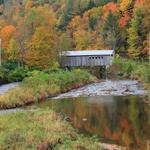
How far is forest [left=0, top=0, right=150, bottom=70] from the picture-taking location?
50484 millimetres

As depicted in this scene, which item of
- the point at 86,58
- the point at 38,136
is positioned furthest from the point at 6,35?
the point at 38,136

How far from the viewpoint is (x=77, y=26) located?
83375mm

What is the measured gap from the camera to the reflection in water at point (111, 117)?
18.3 metres

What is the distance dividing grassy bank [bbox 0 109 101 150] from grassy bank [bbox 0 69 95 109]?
868 centimetres

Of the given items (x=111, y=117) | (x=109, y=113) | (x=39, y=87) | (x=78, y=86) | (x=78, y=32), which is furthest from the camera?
(x=78, y=32)

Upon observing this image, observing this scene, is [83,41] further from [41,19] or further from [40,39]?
[40,39]

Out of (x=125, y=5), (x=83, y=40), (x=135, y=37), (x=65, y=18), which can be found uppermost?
(x=125, y=5)

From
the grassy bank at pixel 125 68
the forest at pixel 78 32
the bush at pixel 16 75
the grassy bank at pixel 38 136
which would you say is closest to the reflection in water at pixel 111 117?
the grassy bank at pixel 38 136

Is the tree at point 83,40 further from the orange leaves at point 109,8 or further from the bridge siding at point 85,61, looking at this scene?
the bridge siding at point 85,61

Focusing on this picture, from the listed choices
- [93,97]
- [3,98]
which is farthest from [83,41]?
[3,98]

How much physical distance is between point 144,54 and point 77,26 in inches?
916

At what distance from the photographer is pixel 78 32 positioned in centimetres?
7581

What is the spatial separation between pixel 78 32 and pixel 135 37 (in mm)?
14179

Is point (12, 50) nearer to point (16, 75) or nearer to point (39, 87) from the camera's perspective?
point (16, 75)
